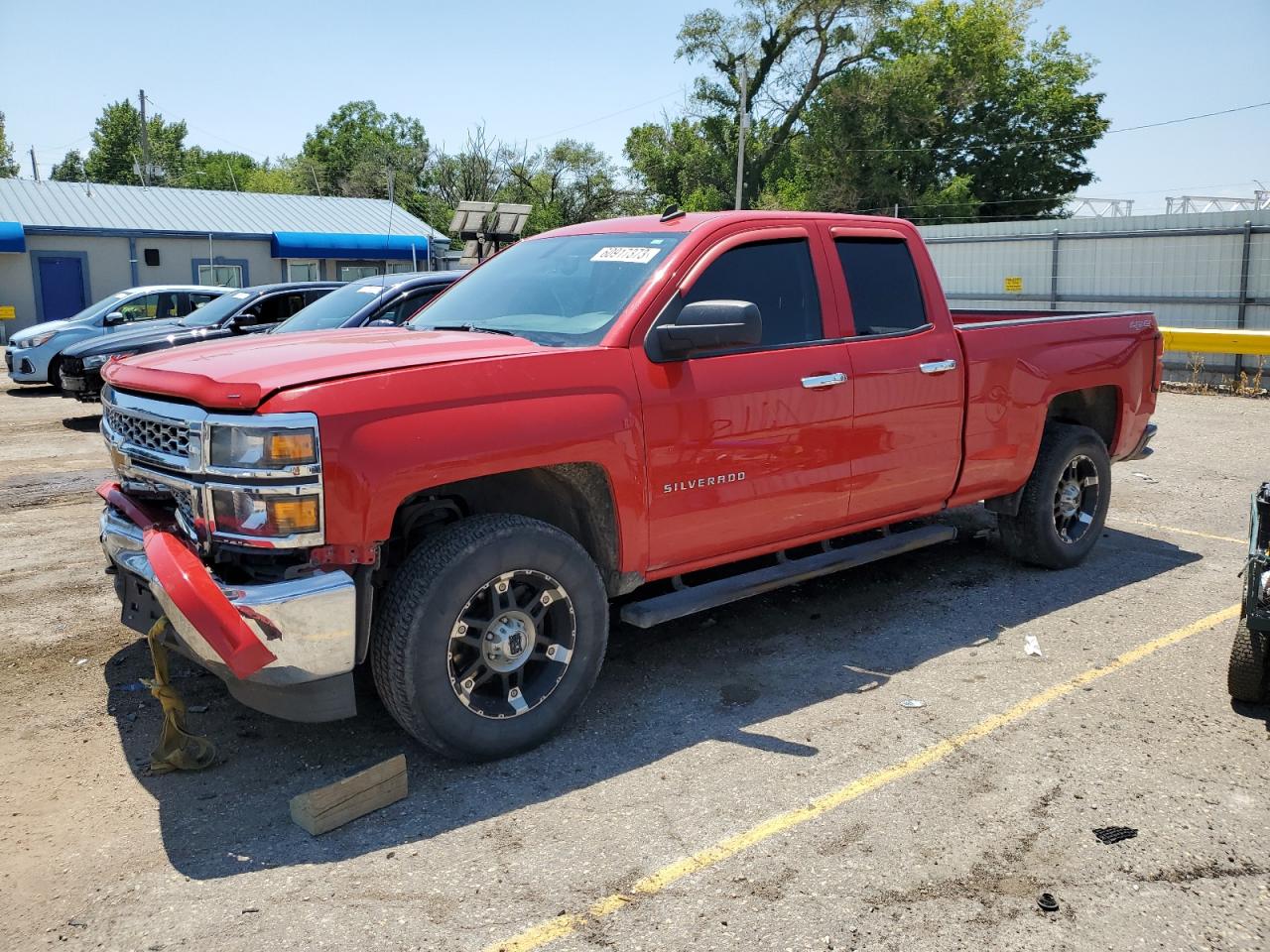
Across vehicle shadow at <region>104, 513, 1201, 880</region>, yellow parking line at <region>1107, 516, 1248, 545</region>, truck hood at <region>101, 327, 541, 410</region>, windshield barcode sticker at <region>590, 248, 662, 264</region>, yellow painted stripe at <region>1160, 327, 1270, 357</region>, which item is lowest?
vehicle shadow at <region>104, 513, 1201, 880</region>

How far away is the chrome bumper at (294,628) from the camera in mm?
3393

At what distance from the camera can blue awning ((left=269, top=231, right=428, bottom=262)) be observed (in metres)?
32.6

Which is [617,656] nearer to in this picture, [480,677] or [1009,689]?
[480,677]

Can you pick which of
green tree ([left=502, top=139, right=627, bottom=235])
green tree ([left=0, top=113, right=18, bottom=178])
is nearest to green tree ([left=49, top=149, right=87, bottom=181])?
green tree ([left=0, top=113, right=18, bottom=178])

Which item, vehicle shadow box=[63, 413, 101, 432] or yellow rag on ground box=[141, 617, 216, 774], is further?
vehicle shadow box=[63, 413, 101, 432]

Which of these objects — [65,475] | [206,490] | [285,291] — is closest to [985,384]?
[206,490]

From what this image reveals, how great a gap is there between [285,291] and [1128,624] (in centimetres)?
1062

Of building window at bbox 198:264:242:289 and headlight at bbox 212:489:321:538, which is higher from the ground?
building window at bbox 198:264:242:289

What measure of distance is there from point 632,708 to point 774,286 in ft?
6.67

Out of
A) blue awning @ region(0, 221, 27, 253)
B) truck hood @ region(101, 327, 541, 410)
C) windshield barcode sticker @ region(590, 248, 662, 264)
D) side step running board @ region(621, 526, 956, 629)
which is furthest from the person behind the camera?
blue awning @ region(0, 221, 27, 253)

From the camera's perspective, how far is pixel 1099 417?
22.4 ft

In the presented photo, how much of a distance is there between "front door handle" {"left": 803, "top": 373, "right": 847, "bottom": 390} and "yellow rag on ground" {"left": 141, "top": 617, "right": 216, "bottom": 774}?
2875 mm

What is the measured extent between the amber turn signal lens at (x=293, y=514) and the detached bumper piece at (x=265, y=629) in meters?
0.17

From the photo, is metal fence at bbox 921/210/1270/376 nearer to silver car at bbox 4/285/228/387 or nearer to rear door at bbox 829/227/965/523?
rear door at bbox 829/227/965/523
